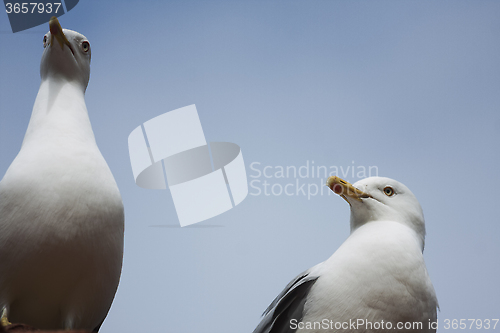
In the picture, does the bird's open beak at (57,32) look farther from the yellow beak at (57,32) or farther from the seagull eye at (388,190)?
the seagull eye at (388,190)

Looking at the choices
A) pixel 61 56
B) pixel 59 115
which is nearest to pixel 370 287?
pixel 59 115

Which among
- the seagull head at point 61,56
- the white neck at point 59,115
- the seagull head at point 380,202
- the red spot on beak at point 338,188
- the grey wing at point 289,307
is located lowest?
the grey wing at point 289,307

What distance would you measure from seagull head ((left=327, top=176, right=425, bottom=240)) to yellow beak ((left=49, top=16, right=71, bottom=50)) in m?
1.04

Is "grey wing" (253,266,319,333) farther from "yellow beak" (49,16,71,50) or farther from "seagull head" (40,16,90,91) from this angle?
"yellow beak" (49,16,71,50)

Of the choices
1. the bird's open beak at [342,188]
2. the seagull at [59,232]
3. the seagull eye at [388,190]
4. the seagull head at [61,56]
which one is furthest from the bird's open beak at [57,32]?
the seagull eye at [388,190]

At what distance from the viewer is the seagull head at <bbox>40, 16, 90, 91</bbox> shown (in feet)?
4.45

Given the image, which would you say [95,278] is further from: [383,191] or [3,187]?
[383,191]

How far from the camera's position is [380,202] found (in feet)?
4.68

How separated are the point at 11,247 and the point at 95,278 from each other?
22 centimetres

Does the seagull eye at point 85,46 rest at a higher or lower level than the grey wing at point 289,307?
higher

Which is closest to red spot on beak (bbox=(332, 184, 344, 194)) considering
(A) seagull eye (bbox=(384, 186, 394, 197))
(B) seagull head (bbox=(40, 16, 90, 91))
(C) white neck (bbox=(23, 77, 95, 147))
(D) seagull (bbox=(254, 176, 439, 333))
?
(D) seagull (bbox=(254, 176, 439, 333))

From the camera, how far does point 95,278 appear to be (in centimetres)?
108

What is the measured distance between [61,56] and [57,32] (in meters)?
0.08

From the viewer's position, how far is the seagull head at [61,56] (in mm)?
1357
